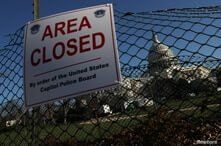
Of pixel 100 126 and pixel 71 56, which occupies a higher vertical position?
pixel 71 56

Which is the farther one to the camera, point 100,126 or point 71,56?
point 100,126

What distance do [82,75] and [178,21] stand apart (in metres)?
1.22

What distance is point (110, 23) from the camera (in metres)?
2.83

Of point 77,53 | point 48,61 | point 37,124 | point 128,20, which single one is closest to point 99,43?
point 77,53

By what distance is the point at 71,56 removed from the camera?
276 centimetres

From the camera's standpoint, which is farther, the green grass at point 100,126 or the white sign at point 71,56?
the green grass at point 100,126

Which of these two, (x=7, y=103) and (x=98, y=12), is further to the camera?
(x=7, y=103)

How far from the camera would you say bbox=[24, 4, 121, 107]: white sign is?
267 cm

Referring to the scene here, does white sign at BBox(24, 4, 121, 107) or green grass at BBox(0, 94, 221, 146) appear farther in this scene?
green grass at BBox(0, 94, 221, 146)

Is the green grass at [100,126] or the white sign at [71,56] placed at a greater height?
the white sign at [71,56]

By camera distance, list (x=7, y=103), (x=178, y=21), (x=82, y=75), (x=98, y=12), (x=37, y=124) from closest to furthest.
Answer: (x=82, y=75)
(x=98, y=12)
(x=178, y=21)
(x=37, y=124)
(x=7, y=103)

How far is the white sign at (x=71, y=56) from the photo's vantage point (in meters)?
2.67

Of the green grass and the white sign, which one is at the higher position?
the white sign

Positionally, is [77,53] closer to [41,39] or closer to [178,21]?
[41,39]
